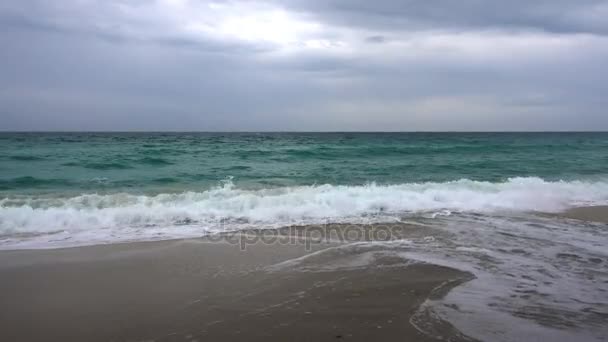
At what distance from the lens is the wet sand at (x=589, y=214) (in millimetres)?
9469

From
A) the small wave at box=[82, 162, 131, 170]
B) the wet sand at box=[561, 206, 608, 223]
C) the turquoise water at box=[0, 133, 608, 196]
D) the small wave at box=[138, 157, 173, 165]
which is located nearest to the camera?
the wet sand at box=[561, 206, 608, 223]

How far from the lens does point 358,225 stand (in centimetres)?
822

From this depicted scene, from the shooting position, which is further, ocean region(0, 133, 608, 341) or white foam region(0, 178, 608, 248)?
white foam region(0, 178, 608, 248)

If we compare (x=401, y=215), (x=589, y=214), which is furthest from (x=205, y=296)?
(x=589, y=214)

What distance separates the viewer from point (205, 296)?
4422 millimetres

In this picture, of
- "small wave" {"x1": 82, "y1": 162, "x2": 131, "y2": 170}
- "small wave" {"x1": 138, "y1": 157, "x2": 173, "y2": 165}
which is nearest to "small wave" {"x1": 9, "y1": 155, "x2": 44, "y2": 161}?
"small wave" {"x1": 82, "y1": 162, "x2": 131, "y2": 170}

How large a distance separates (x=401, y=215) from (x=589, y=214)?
5071 mm

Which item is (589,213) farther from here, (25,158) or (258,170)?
(25,158)

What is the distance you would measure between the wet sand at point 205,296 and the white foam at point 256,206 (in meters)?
1.77

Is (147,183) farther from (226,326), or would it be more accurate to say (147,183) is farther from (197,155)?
(226,326)

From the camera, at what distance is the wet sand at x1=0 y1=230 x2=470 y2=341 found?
11.8ft

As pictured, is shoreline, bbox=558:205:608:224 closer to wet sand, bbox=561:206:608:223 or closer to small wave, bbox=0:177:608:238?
wet sand, bbox=561:206:608:223

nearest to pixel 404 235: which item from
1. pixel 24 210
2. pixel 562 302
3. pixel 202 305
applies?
pixel 562 302

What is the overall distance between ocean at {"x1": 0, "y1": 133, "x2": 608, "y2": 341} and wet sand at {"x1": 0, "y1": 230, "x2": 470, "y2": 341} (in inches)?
24.5
